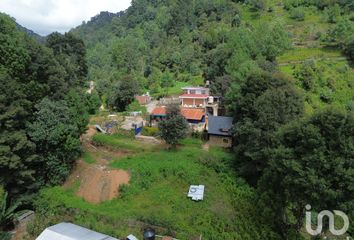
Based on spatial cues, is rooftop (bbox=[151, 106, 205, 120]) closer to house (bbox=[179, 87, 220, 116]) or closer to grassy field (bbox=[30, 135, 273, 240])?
house (bbox=[179, 87, 220, 116])

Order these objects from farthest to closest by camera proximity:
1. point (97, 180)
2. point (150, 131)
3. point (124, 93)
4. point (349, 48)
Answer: point (349, 48) < point (124, 93) < point (150, 131) < point (97, 180)

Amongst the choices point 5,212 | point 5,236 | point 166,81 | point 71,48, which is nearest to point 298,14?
point 166,81

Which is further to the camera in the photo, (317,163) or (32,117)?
(32,117)

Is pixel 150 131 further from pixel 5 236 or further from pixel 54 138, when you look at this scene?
pixel 5 236

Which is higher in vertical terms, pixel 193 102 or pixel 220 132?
pixel 193 102

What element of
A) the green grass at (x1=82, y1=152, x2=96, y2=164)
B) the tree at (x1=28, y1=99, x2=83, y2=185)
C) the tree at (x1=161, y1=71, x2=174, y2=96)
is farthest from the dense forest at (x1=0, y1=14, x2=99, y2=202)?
the tree at (x1=161, y1=71, x2=174, y2=96)

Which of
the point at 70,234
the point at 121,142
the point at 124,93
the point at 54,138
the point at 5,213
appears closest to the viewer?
the point at 70,234

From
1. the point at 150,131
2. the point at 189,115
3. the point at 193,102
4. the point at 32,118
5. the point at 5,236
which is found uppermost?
the point at 32,118

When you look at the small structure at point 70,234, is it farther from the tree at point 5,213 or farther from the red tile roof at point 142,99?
the red tile roof at point 142,99
